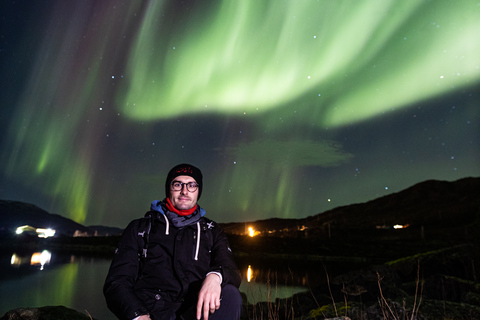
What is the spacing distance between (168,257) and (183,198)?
0.68 meters

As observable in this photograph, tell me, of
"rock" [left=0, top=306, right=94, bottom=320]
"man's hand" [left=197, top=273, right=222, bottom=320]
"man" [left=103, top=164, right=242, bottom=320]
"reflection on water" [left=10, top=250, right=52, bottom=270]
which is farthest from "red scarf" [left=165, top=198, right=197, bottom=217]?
"reflection on water" [left=10, top=250, right=52, bottom=270]

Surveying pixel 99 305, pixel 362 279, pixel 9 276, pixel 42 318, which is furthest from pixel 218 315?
pixel 9 276

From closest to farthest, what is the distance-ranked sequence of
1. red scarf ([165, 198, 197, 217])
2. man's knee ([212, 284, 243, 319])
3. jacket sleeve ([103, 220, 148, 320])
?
jacket sleeve ([103, 220, 148, 320]), man's knee ([212, 284, 243, 319]), red scarf ([165, 198, 197, 217])

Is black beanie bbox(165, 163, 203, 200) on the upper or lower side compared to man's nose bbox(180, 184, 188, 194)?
upper

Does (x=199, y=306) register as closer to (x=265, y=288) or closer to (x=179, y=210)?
(x=179, y=210)

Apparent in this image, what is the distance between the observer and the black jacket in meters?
3.37

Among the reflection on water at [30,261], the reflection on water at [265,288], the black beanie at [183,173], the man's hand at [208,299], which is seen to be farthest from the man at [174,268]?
the reflection on water at [30,261]

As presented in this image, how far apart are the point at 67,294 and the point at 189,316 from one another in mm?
32139

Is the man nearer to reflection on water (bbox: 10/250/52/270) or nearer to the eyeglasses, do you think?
the eyeglasses

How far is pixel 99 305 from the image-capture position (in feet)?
81.6

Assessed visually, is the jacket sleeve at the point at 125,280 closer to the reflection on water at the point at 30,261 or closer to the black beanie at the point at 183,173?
the black beanie at the point at 183,173

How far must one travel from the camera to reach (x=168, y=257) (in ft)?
11.7

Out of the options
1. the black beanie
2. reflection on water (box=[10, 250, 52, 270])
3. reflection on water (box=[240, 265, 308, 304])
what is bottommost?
reflection on water (box=[10, 250, 52, 270])

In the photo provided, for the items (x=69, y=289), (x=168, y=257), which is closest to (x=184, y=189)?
(x=168, y=257)
